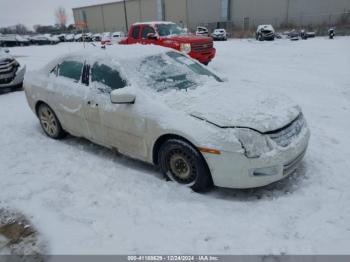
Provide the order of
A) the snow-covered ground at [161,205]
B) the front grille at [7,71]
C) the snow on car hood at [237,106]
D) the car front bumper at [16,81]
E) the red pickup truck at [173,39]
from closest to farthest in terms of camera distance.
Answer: the snow-covered ground at [161,205], the snow on car hood at [237,106], the front grille at [7,71], the car front bumper at [16,81], the red pickup truck at [173,39]

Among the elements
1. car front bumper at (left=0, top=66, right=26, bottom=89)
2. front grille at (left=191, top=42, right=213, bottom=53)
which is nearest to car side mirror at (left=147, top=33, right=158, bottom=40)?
front grille at (left=191, top=42, right=213, bottom=53)

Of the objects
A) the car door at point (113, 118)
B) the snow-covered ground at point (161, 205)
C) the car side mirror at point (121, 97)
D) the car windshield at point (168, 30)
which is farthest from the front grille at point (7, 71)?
the car side mirror at point (121, 97)

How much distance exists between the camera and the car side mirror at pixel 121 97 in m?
3.93

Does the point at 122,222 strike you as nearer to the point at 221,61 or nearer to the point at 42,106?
the point at 42,106

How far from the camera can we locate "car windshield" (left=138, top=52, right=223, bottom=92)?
4273 mm

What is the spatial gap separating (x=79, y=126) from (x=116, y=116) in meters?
1.02

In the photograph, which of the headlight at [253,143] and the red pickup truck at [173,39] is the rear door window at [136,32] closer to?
the red pickup truck at [173,39]

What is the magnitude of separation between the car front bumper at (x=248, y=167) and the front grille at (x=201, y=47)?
8.37 meters

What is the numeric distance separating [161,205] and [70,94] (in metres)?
2.40

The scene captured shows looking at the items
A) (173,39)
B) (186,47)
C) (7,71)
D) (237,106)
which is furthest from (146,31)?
(237,106)

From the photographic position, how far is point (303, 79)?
9.62 m

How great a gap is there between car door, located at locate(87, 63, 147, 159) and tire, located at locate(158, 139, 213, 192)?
353 mm

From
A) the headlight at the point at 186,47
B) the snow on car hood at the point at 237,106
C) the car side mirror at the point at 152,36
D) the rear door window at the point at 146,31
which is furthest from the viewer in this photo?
the rear door window at the point at 146,31

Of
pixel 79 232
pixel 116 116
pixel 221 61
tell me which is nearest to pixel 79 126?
pixel 116 116
